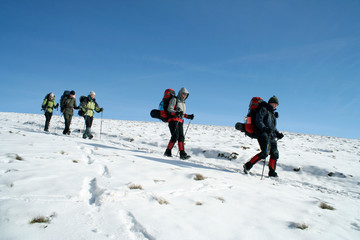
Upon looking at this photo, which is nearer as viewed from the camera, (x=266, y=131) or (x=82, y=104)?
(x=266, y=131)

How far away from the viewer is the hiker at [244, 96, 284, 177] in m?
6.31

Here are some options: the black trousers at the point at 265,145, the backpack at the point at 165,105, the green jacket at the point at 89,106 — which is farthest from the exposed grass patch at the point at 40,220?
the green jacket at the point at 89,106

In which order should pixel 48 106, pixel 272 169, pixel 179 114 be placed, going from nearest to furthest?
pixel 272 169
pixel 179 114
pixel 48 106

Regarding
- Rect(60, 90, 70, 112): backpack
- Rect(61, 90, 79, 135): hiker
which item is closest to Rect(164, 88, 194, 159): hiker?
Rect(61, 90, 79, 135): hiker

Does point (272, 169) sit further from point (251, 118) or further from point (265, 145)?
point (251, 118)

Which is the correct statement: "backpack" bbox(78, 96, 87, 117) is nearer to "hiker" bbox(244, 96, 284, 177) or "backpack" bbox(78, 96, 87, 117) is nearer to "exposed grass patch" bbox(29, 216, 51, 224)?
"hiker" bbox(244, 96, 284, 177)

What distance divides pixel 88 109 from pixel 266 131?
33.0 feet

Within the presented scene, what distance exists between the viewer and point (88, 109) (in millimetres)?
12195

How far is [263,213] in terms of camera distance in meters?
3.06

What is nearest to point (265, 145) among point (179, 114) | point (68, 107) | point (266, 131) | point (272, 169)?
point (266, 131)

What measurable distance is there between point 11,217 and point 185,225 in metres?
1.84

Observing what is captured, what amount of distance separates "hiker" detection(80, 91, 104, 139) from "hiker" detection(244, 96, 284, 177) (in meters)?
9.38

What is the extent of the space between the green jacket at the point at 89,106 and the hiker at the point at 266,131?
956cm

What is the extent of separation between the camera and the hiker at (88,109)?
39.7 ft
